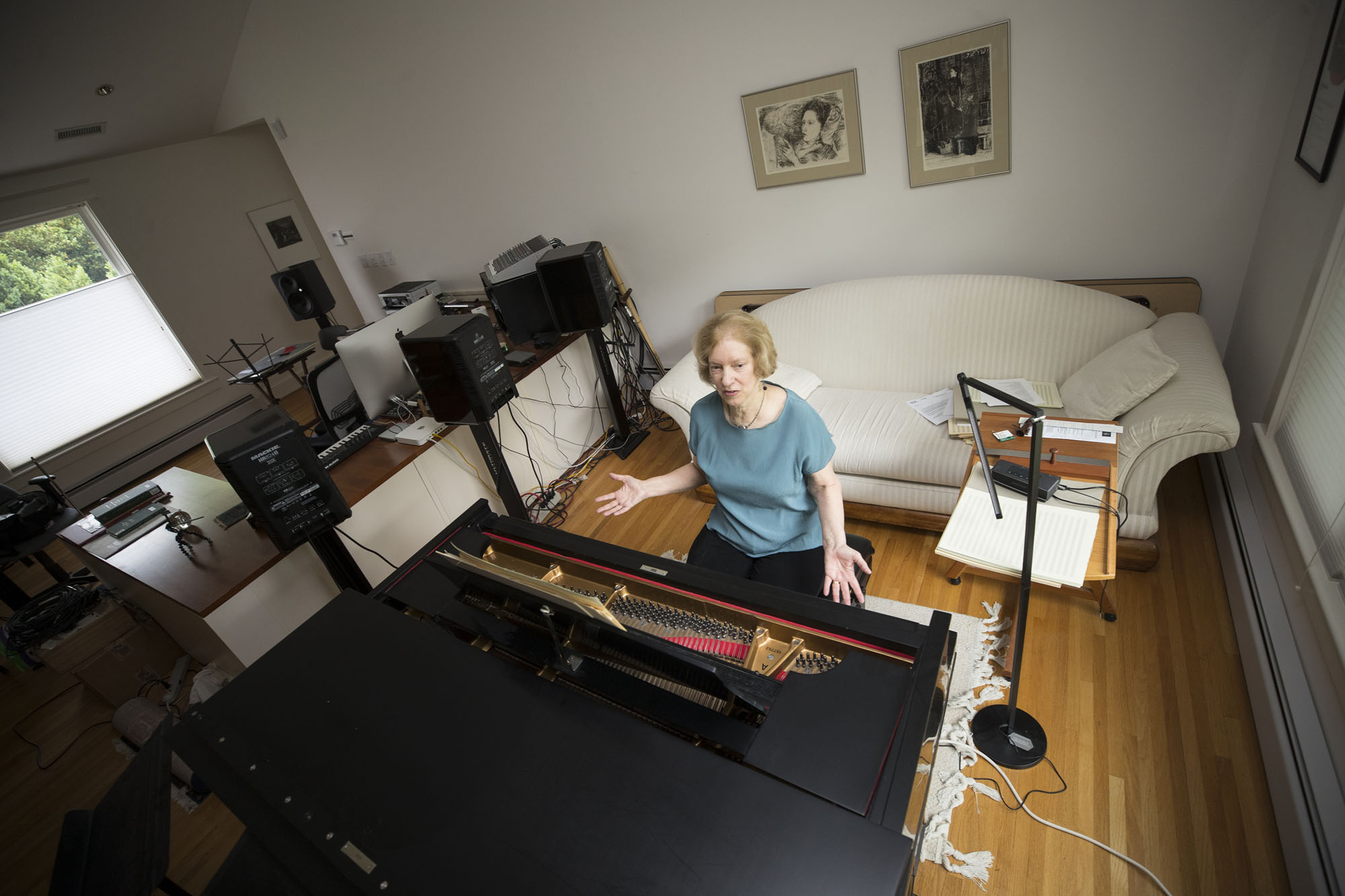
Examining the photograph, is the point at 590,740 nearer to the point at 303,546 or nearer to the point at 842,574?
the point at 842,574

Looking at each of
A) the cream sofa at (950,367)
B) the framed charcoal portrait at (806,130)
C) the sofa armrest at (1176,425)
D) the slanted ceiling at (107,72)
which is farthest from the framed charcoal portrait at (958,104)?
the slanted ceiling at (107,72)

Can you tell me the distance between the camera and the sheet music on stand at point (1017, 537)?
163 centimetres

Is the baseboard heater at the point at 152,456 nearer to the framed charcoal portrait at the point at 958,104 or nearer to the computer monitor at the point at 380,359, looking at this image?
the computer monitor at the point at 380,359

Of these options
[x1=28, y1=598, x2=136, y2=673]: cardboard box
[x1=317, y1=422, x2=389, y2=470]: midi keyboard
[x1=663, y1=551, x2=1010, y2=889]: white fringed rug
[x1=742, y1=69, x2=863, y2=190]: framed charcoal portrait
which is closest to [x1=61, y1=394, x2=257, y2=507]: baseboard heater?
[x1=28, y1=598, x2=136, y2=673]: cardboard box

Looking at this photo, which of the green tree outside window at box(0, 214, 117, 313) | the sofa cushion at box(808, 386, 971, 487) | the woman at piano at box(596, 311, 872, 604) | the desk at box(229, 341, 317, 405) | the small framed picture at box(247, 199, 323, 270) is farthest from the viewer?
the small framed picture at box(247, 199, 323, 270)

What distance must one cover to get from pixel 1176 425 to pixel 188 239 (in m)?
6.83

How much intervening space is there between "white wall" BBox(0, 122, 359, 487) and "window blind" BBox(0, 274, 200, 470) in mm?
60

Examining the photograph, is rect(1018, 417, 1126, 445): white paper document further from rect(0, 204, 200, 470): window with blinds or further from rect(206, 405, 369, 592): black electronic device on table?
rect(0, 204, 200, 470): window with blinds

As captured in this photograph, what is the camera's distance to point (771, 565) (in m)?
1.96

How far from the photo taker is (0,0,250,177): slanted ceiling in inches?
130

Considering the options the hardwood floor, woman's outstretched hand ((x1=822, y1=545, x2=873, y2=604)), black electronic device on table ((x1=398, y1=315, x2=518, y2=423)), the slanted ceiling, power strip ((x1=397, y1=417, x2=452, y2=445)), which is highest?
the slanted ceiling

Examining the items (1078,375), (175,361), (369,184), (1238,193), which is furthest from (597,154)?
(175,361)

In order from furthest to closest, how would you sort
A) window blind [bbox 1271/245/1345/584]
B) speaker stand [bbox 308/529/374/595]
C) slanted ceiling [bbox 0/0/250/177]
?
slanted ceiling [bbox 0/0/250/177]
speaker stand [bbox 308/529/374/595]
window blind [bbox 1271/245/1345/584]

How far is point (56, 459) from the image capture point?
4.56 meters
